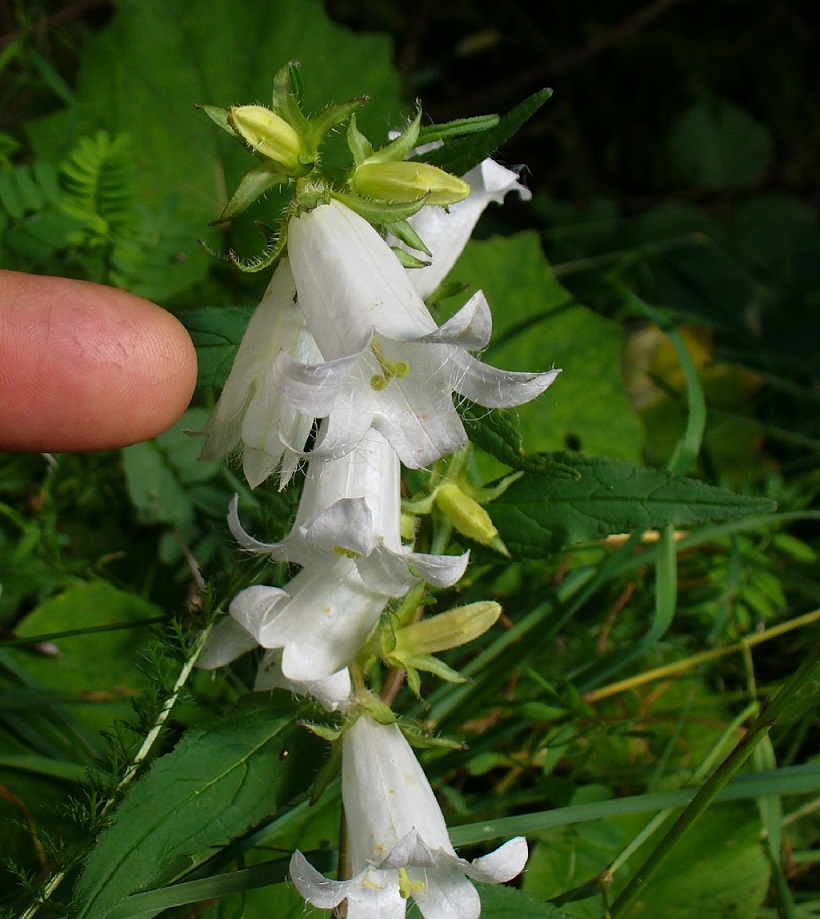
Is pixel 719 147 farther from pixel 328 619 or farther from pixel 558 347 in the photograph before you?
pixel 328 619

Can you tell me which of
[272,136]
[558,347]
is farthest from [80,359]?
[558,347]

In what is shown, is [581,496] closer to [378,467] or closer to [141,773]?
[378,467]

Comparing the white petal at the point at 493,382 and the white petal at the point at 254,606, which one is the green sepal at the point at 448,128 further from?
the white petal at the point at 254,606

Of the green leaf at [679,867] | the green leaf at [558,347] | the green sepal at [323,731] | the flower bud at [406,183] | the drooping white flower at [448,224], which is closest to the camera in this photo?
the flower bud at [406,183]

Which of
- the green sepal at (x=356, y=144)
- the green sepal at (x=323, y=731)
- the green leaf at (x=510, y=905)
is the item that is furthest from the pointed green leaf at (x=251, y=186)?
the green leaf at (x=510, y=905)

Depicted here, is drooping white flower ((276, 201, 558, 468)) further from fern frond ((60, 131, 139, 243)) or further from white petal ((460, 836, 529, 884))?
fern frond ((60, 131, 139, 243))

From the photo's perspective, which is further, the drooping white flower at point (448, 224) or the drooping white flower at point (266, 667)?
the drooping white flower at point (448, 224)

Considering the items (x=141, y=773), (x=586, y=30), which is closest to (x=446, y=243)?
(x=141, y=773)
